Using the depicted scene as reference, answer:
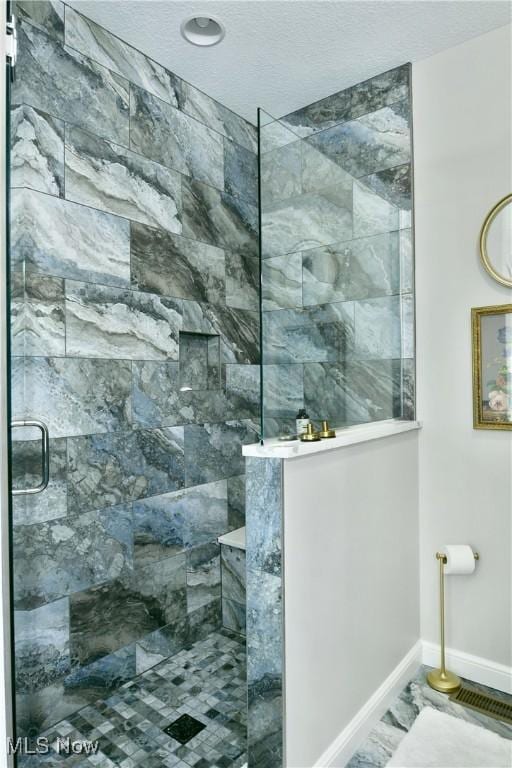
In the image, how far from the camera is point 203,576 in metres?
2.53

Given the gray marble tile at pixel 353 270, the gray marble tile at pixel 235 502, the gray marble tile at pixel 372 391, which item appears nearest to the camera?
the gray marble tile at pixel 353 270

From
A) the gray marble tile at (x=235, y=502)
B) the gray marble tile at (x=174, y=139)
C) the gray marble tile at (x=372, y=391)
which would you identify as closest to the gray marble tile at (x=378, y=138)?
the gray marble tile at (x=174, y=139)

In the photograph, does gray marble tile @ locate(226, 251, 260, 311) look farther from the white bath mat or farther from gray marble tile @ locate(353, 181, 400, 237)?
the white bath mat

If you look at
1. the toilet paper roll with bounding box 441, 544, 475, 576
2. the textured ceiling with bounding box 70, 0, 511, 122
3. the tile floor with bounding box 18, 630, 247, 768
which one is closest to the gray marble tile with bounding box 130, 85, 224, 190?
the textured ceiling with bounding box 70, 0, 511, 122

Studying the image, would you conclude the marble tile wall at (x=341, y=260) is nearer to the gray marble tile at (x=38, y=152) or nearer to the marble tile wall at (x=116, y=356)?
the marble tile wall at (x=116, y=356)

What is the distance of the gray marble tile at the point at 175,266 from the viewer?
2229 millimetres

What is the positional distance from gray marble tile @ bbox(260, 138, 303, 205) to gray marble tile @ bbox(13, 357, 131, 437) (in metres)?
1.02

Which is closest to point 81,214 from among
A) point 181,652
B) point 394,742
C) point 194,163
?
point 194,163

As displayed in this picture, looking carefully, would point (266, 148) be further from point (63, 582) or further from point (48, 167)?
point (63, 582)

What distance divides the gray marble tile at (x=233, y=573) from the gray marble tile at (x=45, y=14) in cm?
244

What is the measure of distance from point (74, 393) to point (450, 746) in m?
1.92

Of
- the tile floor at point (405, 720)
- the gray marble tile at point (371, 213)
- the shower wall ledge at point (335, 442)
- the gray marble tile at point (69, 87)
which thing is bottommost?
the tile floor at point (405, 720)

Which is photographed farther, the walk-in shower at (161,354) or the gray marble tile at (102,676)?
the gray marble tile at (102,676)

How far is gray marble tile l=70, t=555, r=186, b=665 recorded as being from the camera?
195 centimetres
